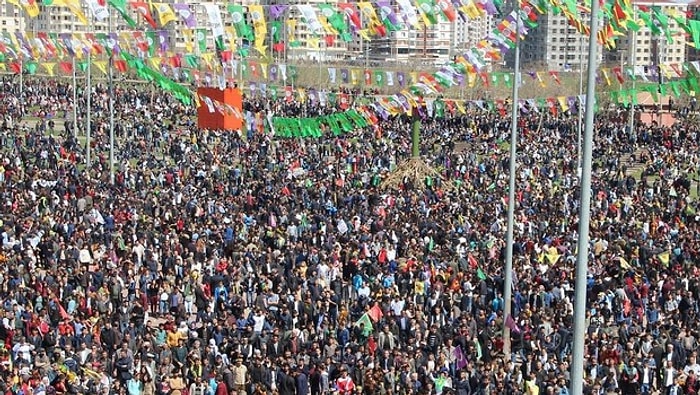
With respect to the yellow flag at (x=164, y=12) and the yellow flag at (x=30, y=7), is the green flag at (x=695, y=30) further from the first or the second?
the yellow flag at (x=30, y=7)

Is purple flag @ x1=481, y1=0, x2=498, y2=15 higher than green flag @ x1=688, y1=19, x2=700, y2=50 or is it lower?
higher

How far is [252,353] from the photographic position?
64.4 ft

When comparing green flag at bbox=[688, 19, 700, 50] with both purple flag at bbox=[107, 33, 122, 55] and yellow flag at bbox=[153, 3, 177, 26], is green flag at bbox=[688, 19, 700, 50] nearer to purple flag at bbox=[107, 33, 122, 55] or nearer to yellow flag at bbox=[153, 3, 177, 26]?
yellow flag at bbox=[153, 3, 177, 26]

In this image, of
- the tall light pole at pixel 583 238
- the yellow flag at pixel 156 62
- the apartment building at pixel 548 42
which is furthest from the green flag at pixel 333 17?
the apartment building at pixel 548 42

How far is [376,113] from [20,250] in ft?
59.9

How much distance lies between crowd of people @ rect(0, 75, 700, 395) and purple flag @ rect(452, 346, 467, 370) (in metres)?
0.03

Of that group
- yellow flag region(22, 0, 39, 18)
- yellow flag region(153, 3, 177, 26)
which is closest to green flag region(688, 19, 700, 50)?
yellow flag region(153, 3, 177, 26)

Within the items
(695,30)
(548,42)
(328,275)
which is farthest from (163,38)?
(548,42)

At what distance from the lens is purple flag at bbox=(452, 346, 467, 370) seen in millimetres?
19467

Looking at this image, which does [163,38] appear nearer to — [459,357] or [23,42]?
[23,42]

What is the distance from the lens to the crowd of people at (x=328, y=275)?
18.6 metres

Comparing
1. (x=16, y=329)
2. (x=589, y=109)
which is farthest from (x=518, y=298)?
(x=589, y=109)

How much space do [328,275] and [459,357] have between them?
6361 mm

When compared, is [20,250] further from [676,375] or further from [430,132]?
[430,132]
